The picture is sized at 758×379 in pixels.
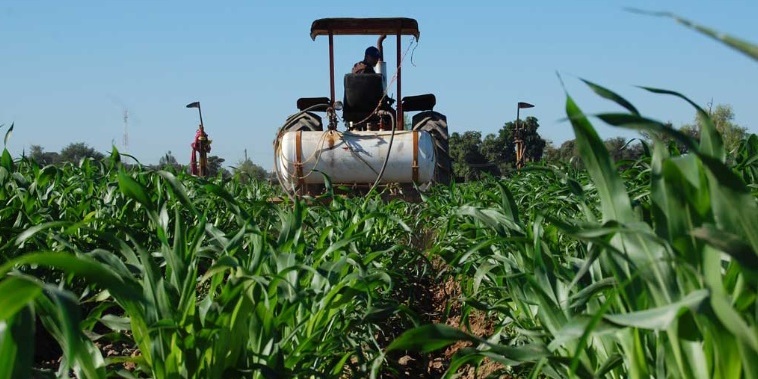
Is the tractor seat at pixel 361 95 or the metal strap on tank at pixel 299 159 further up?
the tractor seat at pixel 361 95

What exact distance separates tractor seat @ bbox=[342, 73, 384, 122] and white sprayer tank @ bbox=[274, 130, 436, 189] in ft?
2.49

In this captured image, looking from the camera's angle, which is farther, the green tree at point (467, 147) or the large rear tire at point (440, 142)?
the green tree at point (467, 147)

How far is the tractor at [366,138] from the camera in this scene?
32.7 feet

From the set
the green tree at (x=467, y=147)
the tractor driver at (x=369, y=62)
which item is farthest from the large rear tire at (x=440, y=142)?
the green tree at (x=467, y=147)

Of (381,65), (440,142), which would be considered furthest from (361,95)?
(440,142)

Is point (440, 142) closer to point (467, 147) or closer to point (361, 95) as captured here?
point (361, 95)

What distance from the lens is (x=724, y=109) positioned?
6925 centimetres

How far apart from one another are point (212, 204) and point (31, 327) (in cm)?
399

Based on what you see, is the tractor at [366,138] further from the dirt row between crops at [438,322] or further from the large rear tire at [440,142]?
the dirt row between crops at [438,322]

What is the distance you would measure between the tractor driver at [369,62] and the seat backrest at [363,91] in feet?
0.95

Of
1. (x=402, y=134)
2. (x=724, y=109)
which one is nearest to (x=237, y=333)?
(x=402, y=134)

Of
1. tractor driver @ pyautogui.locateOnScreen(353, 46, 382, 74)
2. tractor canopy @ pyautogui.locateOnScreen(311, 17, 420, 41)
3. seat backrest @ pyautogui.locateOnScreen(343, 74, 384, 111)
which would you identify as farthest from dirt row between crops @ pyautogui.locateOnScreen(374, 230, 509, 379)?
tractor canopy @ pyautogui.locateOnScreen(311, 17, 420, 41)

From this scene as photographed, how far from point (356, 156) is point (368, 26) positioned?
6.67 feet

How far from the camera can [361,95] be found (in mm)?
10773
